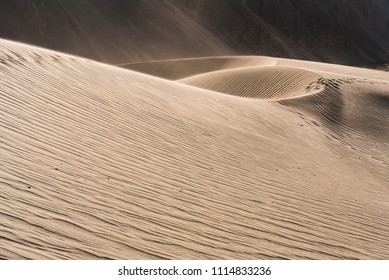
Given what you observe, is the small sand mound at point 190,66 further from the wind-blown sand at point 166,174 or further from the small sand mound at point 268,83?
the wind-blown sand at point 166,174

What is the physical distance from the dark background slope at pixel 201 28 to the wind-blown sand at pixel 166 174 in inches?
1290

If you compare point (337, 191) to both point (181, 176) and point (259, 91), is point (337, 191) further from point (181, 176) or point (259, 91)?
point (259, 91)

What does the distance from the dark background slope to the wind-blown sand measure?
108 ft

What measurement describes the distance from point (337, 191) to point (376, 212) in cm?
58

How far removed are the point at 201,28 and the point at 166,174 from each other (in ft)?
152

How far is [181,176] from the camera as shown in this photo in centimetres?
598

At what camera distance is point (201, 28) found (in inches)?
2023

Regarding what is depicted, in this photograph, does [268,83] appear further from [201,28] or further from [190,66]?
[201,28]

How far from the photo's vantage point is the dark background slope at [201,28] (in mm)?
43094

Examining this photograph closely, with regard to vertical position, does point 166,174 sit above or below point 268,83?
below

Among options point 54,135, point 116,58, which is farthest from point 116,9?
point 54,135

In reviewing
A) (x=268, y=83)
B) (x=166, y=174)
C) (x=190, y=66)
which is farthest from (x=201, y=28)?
(x=166, y=174)

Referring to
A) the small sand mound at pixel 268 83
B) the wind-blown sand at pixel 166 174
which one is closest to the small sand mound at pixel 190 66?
the small sand mound at pixel 268 83

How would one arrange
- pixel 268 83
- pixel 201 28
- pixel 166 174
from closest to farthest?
1. pixel 166 174
2. pixel 268 83
3. pixel 201 28
